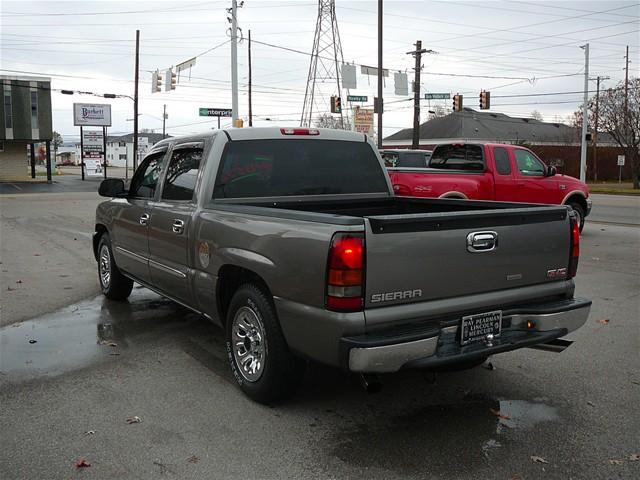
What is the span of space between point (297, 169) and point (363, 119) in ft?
141

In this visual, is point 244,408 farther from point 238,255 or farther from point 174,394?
point 238,255

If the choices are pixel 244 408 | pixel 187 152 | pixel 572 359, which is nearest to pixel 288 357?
pixel 244 408

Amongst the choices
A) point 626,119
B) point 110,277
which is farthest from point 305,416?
point 626,119

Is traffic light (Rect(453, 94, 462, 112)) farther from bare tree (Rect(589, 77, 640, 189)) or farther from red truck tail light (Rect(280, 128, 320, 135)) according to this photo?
red truck tail light (Rect(280, 128, 320, 135))

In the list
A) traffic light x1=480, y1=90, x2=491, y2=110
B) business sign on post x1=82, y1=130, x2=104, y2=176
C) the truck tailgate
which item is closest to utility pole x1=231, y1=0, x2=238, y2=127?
traffic light x1=480, y1=90, x2=491, y2=110

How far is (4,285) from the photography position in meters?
8.27

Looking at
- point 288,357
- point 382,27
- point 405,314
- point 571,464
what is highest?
point 382,27

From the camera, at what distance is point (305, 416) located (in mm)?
4094

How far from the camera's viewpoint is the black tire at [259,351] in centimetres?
402

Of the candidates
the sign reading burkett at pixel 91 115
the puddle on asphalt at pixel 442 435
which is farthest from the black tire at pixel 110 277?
the sign reading burkett at pixel 91 115

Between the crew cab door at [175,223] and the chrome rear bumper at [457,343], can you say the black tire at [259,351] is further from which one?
the crew cab door at [175,223]

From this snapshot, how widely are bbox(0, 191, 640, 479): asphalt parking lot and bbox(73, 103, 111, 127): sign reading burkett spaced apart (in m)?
54.3

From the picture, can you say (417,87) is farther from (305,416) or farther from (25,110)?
(305,416)

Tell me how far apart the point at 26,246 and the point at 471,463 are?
10.9 meters
